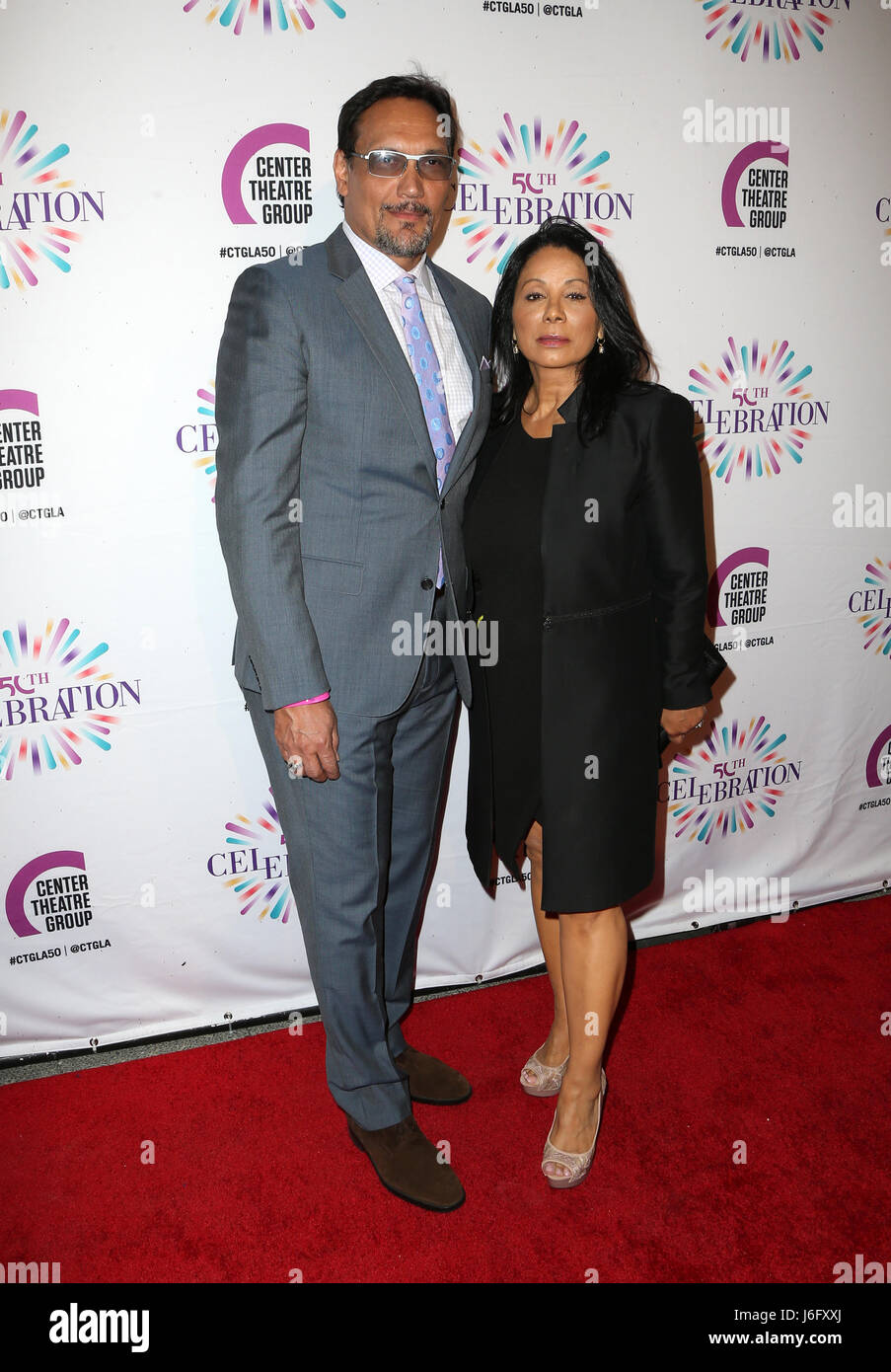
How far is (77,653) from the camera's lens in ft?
7.33

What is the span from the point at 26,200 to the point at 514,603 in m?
1.32

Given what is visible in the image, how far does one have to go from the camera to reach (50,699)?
2.24 m

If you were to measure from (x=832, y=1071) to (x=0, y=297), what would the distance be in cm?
259

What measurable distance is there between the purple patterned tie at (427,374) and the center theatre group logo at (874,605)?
1.63 m

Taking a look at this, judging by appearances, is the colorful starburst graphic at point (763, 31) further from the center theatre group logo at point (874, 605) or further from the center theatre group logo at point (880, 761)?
the center theatre group logo at point (880, 761)

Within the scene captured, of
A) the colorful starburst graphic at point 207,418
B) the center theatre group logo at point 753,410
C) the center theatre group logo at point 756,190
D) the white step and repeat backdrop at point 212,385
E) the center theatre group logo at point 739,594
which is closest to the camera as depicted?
the white step and repeat backdrop at point 212,385

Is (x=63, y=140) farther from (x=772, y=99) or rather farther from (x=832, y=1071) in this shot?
(x=832, y=1071)

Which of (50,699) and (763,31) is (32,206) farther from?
(763,31)

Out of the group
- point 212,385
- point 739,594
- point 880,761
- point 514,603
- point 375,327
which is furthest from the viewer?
point 880,761

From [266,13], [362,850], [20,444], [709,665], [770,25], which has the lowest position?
[362,850]

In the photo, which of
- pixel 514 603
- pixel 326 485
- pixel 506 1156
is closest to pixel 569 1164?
pixel 506 1156

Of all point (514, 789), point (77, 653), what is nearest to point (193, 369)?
point (77, 653)

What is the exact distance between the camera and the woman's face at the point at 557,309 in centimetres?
184

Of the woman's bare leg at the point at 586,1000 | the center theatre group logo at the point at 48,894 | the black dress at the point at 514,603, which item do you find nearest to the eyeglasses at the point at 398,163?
the black dress at the point at 514,603
